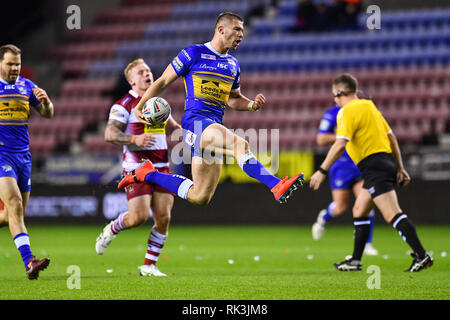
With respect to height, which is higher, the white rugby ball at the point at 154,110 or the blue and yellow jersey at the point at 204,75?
the blue and yellow jersey at the point at 204,75

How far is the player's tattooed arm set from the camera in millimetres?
7559

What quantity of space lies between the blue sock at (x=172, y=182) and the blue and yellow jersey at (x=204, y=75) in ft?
2.31

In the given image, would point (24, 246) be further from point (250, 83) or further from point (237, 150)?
point (250, 83)

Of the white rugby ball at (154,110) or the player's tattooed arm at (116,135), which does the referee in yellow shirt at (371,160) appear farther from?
the player's tattooed arm at (116,135)

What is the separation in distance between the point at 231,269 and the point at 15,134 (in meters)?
2.87

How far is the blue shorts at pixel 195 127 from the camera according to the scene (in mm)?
6641

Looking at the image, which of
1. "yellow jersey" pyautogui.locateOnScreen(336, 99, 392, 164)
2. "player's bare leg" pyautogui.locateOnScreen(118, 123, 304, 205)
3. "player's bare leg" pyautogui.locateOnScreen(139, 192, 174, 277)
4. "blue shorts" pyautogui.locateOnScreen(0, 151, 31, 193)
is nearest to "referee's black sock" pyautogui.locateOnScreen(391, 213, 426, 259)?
"yellow jersey" pyautogui.locateOnScreen(336, 99, 392, 164)

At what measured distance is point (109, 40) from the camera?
82.1 feet

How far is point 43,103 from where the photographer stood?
7508mm

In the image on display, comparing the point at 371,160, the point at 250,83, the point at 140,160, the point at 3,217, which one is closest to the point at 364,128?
the point at 371,160

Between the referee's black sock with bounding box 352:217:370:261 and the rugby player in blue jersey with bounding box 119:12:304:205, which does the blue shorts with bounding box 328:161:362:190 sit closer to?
the referee's black sock with bounding box 352:217:370:261

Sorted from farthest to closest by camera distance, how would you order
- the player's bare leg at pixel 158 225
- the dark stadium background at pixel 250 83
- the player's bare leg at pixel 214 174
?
the dark stadium background at pixel 250 83 → the player's bare leg at pixel 158 225 → the player's bare leg at pixel 214 174

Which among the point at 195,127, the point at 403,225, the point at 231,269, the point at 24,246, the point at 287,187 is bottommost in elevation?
the point at 231,269

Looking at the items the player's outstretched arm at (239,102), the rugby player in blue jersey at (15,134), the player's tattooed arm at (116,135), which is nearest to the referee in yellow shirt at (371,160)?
the player's outstretched arm at (239,102)
